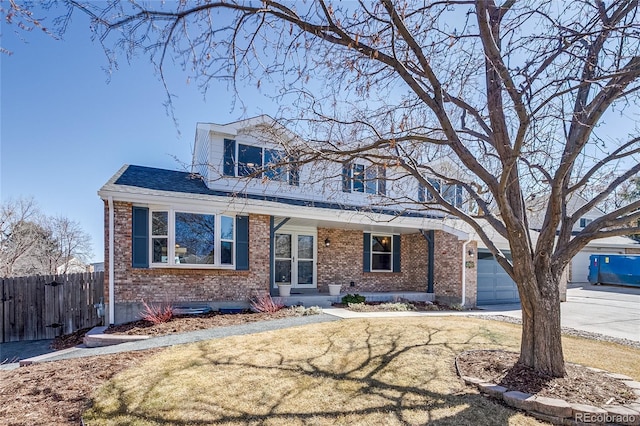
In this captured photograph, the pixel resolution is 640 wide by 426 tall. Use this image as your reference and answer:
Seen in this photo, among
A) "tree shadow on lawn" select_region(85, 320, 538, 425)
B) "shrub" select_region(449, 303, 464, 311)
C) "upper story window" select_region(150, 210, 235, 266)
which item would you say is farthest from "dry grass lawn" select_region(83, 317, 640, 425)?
"shrub" select_region(449, 303, 464, 311)

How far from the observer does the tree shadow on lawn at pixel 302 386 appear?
3.81m

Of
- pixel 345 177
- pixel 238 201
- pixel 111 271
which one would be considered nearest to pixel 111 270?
pixel 111 271

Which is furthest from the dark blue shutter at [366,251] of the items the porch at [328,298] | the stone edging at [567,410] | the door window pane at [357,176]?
the stone edging at [567,410]

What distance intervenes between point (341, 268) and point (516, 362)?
8.85 meters

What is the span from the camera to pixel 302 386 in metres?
4.57

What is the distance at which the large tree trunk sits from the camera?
467 cm

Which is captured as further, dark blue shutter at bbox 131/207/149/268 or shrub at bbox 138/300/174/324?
dark blue shutter at bbox 131/207/149/268

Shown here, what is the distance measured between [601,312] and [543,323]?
10266 millimetres

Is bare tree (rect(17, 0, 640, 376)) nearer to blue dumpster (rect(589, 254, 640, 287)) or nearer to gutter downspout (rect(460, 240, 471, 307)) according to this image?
gutter downspout (rect(460, 240, 471, 307))

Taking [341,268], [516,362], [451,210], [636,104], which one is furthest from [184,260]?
[636,104]

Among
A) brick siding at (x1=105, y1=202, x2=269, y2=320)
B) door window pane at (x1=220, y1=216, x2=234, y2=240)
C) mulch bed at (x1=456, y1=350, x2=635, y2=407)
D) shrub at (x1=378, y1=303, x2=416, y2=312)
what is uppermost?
door window pane at (x1=220, y1=216, x2=234, y2=240)

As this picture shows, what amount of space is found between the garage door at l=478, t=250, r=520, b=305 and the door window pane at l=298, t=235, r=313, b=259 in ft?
21.8

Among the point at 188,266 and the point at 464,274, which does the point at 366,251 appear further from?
the point at 188,266

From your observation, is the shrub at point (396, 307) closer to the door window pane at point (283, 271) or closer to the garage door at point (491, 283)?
the door window pane at point (283, 271)
